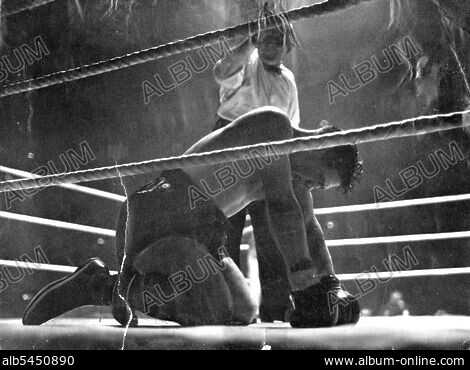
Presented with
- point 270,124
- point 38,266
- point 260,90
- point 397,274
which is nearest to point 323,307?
point 397,274

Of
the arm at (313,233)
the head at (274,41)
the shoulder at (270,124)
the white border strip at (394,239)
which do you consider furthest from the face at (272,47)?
the white border strip at (394,239)

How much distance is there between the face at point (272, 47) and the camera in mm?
999

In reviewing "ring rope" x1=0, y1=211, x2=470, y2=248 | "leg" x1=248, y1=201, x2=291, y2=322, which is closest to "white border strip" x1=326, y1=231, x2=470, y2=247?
"ring rope" x1=0, y1=211, x2=470, y2=248

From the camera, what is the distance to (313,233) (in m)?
0.94

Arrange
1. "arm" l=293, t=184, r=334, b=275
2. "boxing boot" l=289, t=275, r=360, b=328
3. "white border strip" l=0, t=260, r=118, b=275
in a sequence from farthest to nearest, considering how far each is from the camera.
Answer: "white border strip" l=0, t=260, r=118, b=275 < "arm" l=293, t=184, r=334, b=275 < "boxing boot" l=289, t=275, r=360, b=328

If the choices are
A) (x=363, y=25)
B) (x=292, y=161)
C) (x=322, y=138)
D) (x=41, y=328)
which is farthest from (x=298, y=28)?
(x=41, y=328)

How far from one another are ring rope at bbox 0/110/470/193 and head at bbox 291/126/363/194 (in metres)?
0.13

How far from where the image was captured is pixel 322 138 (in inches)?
28.8

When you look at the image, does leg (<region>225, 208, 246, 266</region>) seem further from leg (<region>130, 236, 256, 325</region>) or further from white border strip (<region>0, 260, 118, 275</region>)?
Result: white border strip (<region>0, 260, 118, 275</region>)

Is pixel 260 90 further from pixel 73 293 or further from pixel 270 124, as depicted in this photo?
pixel 73 293

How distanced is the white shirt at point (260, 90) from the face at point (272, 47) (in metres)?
0.01

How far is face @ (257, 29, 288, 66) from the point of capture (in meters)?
1.00

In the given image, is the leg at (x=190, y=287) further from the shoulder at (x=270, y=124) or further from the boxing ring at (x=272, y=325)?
the shoulder at (x=270, y=124)

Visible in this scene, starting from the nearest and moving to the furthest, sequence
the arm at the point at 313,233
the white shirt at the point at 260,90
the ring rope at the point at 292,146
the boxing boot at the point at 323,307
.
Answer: the ring rope at the point at 292,146
the boxing boot at the point at 323,307
the arm at the point at 313,233
the white shirt at the point at 260,90
